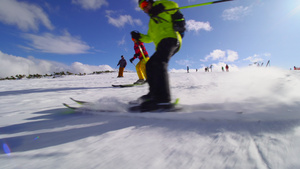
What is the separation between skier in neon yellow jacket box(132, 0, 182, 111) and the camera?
57.4 inches

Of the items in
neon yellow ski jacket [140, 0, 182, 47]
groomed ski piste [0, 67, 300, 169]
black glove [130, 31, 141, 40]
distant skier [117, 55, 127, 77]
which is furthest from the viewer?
distant skier [117, 55, 127, 77]

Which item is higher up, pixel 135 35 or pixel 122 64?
pixel 122 64

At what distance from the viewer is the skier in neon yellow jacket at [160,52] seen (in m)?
1.46

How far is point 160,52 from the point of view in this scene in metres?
1.66

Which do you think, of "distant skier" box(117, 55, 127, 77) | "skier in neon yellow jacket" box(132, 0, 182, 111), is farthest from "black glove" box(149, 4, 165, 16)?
"distant skier" box(117, 55, 127, 77)

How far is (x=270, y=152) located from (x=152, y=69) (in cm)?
123

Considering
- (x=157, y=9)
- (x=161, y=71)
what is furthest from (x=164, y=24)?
(x=161, y=71)

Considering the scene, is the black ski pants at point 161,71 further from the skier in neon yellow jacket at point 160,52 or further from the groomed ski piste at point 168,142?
the groomed ski piste at point 168,142

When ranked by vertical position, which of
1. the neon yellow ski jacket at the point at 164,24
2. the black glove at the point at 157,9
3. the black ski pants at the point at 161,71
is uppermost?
Answer: the black glove at the point at 157,9

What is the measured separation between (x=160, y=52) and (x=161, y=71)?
29 cm

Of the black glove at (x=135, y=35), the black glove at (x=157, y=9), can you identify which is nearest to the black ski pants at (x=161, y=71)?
the black glove at (x=157, y=9)

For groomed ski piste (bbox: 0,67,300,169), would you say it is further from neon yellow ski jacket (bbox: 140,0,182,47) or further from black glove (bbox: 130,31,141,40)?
black glove (bbox: 130,31,141,40)

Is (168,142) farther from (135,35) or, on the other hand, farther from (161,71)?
(135,35)

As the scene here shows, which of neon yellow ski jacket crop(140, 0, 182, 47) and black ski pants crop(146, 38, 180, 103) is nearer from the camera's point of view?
black ski pants crop(146, 38, 180, 103)
